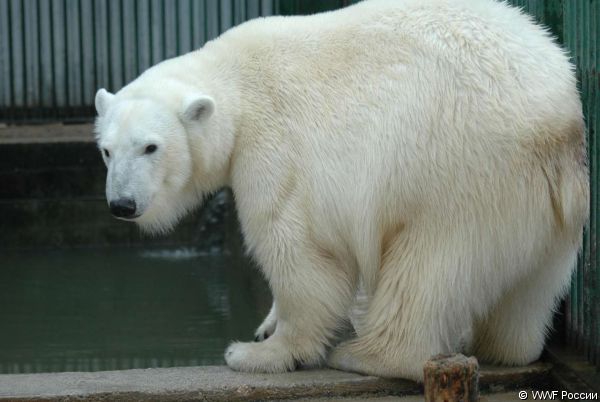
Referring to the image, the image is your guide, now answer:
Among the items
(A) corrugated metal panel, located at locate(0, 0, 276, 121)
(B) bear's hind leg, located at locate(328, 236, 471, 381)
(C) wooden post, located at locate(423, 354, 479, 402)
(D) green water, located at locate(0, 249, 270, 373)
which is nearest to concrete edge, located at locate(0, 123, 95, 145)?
(A) corrugated metal panel, located at locate(0, 0, 276, 121)

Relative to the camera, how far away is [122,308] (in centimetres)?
689

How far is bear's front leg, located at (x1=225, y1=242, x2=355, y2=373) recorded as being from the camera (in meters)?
4.29

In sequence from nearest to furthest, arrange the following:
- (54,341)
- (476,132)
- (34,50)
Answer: (476,132)
(54,341)
(34,50)

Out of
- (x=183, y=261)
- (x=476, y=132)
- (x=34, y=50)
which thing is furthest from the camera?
(x=34, y=50)

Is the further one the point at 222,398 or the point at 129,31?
the point at 129,31

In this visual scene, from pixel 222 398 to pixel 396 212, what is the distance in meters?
0.97

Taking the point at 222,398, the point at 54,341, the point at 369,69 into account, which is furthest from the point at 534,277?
the point at 54,341

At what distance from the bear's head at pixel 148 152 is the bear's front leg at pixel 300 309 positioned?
46 cm

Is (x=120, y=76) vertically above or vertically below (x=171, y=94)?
below

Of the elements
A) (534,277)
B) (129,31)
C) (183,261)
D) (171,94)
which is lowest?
(183,261)

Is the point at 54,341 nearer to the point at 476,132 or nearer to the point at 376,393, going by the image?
the point at 376,393

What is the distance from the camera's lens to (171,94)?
4.37 meters

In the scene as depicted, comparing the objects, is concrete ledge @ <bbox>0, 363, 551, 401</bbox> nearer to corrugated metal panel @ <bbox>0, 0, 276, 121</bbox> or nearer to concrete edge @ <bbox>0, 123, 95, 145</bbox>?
concrete edge @ <bbox>0, 123, 95, 145</bbox>

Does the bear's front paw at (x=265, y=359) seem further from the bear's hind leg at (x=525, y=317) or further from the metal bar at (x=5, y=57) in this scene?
the metal bar at (x=5, y=57)
